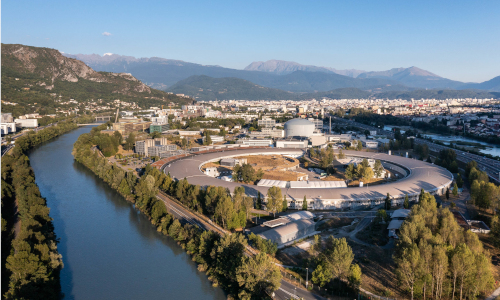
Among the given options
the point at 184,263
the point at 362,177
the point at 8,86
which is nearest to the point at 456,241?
the point at 184,263

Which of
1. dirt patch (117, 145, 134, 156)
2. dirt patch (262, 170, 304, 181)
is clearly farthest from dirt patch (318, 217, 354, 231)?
dirt patch (117, 145, 134, 156)

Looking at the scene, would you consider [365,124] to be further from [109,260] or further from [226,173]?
[109,260]

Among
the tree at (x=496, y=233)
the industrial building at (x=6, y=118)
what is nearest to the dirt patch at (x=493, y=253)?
the tree at (x=496, y=233)

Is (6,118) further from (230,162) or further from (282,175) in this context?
(282,175)

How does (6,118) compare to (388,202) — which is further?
(6,118)

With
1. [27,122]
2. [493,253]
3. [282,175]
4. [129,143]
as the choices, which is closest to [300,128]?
[282,175]

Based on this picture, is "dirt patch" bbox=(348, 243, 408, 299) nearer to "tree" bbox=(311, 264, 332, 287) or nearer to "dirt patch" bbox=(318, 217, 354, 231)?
"tree" bbox=(311, 264, 332, 287)

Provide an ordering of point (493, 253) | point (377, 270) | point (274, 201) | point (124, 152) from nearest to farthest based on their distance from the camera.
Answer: point (377, 270) → point (493, 253) → point (274, 201) → point (124, 152)
